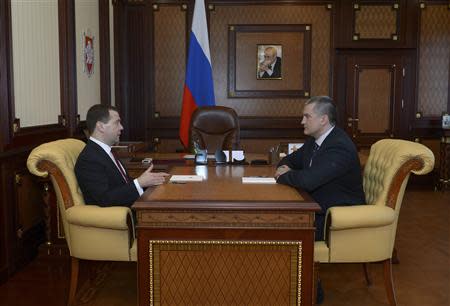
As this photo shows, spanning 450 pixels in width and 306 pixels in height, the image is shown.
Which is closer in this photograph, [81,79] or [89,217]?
[89,217]

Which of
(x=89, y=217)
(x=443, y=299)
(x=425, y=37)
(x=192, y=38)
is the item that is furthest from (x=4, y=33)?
(x=425, y=37)

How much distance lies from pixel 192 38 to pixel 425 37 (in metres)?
3.59

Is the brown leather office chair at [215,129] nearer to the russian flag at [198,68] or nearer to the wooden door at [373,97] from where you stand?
the russian flag at [198,68]

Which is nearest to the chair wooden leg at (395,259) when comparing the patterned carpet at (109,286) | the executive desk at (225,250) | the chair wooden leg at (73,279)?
the executive desk at (225,250)

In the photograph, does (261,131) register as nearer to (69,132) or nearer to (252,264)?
(69,132)

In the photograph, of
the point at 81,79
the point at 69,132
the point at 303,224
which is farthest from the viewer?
the point at 81,79

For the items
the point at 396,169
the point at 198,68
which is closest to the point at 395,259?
the point at 396,169

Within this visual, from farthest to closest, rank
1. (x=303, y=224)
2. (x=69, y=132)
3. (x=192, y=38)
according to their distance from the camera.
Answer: (x=192, y=38) → (x=69, y=132) → (x=303, y=224)

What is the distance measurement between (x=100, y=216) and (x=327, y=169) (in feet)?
4.30

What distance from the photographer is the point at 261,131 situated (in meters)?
7.71

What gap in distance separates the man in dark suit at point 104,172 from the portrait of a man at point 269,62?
4.70 metres

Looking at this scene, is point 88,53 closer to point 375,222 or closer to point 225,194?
point 225,194

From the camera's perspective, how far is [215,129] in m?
5.46

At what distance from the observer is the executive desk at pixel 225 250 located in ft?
8.46
